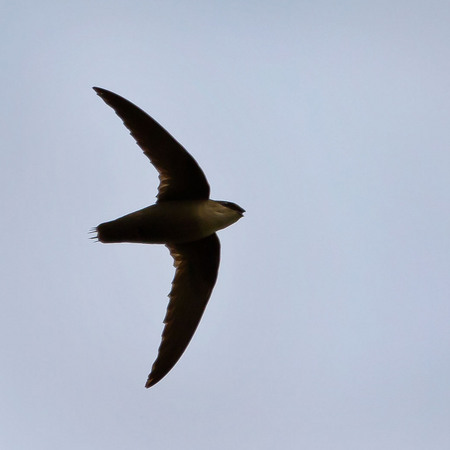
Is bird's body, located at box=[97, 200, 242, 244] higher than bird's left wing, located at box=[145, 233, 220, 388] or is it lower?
higher

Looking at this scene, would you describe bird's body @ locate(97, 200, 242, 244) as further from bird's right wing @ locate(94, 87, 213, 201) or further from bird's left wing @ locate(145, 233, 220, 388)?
bird's left wing @ locate(145, 233, 220, 388)

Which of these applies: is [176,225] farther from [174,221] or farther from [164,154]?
[164,154]

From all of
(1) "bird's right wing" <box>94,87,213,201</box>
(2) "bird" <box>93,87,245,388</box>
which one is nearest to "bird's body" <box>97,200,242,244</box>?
(2) "bird" <box>93,87,245,388</box>

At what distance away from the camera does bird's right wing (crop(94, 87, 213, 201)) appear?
298 inches

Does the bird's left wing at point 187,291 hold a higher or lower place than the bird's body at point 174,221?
lower

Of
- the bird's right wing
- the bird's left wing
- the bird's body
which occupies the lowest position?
the bird's left wing

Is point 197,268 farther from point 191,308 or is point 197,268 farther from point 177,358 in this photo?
point 177,358

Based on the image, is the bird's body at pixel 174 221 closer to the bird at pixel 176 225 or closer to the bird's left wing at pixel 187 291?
the bird at pixel 176 225

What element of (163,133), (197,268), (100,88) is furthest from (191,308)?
(100,88)

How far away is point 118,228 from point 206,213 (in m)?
0.87

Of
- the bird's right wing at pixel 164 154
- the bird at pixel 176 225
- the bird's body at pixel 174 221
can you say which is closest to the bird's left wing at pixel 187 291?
the bird at pixel 176 225

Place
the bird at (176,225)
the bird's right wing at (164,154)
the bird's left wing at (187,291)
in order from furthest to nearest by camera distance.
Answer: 1. the bird's left wing at (187,291)
2. the bird at (176,225)
3. the bird's right wing at (164,154)

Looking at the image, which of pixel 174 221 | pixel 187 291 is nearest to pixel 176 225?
pixel 174 221

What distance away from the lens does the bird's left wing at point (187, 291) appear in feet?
26.9
